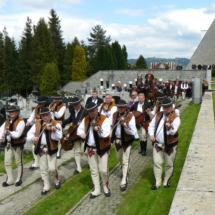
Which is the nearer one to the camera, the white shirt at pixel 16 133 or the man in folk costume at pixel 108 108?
the white shirt at pixel 16 133

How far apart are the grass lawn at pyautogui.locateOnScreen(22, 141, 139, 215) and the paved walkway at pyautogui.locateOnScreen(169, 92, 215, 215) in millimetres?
2172

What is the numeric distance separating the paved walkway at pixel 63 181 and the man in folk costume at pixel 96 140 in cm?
26

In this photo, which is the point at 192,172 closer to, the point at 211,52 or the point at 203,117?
the point at 203,117

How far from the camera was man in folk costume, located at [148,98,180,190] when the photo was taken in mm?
5719

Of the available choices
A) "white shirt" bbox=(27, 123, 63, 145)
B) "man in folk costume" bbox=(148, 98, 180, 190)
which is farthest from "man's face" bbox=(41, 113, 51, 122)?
"man in folk costume" bbox=(148, 98, 180, 190)

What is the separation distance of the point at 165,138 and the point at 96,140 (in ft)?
4.51

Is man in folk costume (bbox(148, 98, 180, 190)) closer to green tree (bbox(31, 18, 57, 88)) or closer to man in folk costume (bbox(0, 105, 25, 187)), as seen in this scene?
man in folk costume (bbox(0, 105, 25, 187))

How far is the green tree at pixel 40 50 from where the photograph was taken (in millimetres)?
50875

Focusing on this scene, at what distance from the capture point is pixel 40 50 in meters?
51.0

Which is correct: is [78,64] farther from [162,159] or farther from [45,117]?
[162,159]

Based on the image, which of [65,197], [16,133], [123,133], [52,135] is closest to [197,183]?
[123,133]

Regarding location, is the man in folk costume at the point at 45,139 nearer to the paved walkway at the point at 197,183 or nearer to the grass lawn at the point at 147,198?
the grass lawn at the point at 147,198

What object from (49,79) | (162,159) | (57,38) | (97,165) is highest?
(57,38)

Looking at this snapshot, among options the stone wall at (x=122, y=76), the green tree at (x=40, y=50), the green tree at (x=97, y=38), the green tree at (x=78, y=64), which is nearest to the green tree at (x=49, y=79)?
the stone wall at (x=122, y=76)
